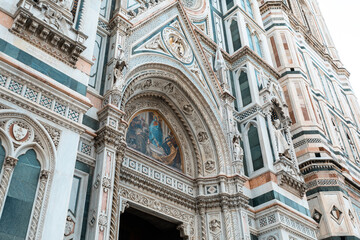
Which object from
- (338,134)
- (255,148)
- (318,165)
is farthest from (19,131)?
(338,134)

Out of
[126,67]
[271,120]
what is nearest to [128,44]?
[126,67]

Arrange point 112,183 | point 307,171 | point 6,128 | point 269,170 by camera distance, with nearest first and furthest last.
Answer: point 6,128
point 112,183
point 269,170
point 307,171

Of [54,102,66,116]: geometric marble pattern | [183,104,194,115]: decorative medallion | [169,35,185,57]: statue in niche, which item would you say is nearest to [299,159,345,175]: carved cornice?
[183,104,194,115]: decorative medallion

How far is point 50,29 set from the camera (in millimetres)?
6547

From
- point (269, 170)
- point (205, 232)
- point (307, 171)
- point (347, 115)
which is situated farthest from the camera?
point (347, 115)

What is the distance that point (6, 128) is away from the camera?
5281mm

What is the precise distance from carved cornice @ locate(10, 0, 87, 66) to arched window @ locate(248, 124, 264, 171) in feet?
21.3

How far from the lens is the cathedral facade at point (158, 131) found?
5.61 metres

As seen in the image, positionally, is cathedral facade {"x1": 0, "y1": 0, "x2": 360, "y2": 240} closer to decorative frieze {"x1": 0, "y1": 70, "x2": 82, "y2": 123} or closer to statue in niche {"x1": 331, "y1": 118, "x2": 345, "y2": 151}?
decorative frieze {"x1": 0, "y1": 70, "x2": 82, "y2": 123}

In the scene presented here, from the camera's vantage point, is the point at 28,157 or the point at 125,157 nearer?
the point at 28,157

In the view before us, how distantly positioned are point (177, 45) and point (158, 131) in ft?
9.06

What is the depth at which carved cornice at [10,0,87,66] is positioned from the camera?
628 cm

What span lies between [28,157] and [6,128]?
51 cm

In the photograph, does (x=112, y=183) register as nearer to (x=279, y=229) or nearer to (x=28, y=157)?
(x=28, y=157)
